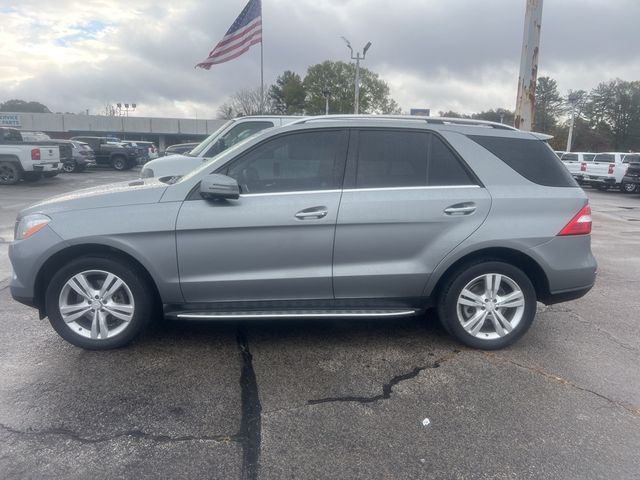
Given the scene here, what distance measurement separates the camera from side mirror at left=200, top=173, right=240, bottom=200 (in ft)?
12.8

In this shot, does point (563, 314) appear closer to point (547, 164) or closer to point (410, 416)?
point (547, 164)

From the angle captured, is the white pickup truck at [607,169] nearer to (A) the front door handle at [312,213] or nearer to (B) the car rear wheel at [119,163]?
(A) the front door handle at [312,213]

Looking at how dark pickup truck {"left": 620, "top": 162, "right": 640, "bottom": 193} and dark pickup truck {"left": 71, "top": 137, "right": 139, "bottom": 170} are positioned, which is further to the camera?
dark pickup truck {"left": 71, "top": 137, "right": 139, "bottom": 170}

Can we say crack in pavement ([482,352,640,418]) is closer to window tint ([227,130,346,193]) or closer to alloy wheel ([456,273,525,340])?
alloy wheel ([456,273,525,340])

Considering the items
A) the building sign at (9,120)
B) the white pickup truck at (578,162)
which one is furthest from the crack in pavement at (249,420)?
the building sign at (9,120)

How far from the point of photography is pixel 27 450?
2.92m

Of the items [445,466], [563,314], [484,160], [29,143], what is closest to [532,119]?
[563,314]

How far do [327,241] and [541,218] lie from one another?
172 centimetres

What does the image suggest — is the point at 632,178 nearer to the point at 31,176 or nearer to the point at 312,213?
the point at 312,213

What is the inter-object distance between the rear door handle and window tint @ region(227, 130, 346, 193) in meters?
0.88

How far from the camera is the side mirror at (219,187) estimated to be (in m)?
3.90

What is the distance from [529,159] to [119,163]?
2861 cm

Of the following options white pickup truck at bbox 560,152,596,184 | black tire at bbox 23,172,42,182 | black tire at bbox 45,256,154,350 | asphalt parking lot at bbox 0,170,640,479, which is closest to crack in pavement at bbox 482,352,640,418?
asphalt parking lot at bbox 0,170,640,479

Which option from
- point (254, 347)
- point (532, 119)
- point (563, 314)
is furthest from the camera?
point (532, 119)
